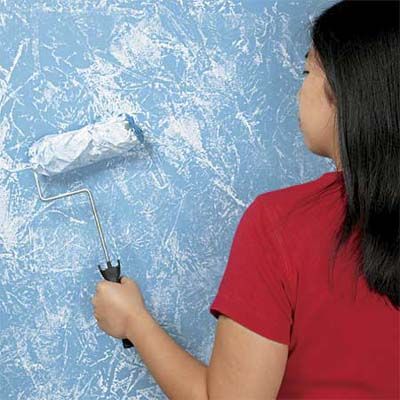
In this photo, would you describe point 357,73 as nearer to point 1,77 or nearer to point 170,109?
point 170,109

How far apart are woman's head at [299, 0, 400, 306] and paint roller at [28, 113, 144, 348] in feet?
1.03

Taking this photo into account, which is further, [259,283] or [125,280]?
[125,280]

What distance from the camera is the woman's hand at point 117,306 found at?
90 cm

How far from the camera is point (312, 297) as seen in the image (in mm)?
699

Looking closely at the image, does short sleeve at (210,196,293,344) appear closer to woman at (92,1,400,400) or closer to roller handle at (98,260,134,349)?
woman at (92,1,400,400)

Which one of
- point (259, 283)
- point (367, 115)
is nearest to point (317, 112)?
point (367, 115)

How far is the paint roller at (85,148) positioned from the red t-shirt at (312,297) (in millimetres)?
284

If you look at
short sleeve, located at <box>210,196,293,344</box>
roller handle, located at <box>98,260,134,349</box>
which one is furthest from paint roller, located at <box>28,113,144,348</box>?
short sleeve, located at <box>210,196,293,344</box>

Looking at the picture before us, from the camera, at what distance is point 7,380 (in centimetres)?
100

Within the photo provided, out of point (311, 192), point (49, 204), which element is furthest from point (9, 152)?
point (311, 192)

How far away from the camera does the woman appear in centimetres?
69

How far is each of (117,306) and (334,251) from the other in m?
0.34

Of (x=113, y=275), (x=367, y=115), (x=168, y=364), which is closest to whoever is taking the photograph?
(x=367, y=115)

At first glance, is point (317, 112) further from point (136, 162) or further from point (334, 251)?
point (136, 162)
